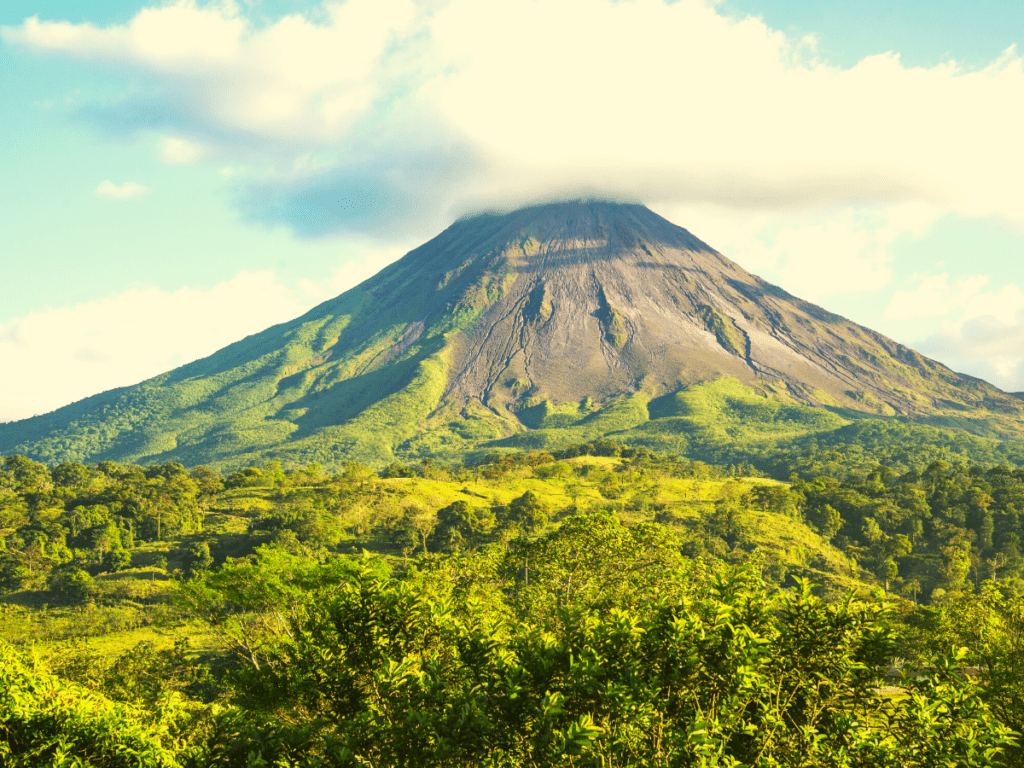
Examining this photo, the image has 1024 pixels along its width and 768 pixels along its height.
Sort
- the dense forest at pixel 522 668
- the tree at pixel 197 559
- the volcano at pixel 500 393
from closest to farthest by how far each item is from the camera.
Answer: the dense forest at pixel 522 668, the tree at pixel 197 559, the volcano at pixel 500 393

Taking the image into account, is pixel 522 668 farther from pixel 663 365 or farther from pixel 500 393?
pixel 663 365

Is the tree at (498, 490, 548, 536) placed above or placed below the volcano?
below

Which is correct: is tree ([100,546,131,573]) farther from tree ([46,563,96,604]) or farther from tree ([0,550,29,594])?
tree ([0,550,29,594])

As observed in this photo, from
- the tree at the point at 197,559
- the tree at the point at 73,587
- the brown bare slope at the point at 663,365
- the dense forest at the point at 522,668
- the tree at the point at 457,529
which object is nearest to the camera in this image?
the dense forest at the point at 522,668

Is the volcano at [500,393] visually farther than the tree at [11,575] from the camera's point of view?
Yes

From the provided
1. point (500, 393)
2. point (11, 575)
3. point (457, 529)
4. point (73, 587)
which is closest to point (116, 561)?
point (73, 587)

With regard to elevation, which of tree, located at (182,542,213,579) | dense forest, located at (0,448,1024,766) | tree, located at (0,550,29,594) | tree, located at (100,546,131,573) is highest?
dense forest, located at (0,448,1024,766)

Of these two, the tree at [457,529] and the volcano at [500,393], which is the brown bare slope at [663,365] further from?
the tree at [457,529]

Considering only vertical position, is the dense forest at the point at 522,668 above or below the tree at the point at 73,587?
above

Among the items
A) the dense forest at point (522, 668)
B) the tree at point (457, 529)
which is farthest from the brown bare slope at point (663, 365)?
the dense forest at point (522, 668)

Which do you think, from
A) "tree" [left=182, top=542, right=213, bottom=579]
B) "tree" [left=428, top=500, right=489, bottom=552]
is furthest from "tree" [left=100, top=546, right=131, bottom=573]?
"tree" [left=428, top=500, right=489, bottom=552]

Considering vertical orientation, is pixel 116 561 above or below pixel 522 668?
below

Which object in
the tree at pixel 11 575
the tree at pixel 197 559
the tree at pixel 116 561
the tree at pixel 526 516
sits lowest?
the tree at pixel 526 516
